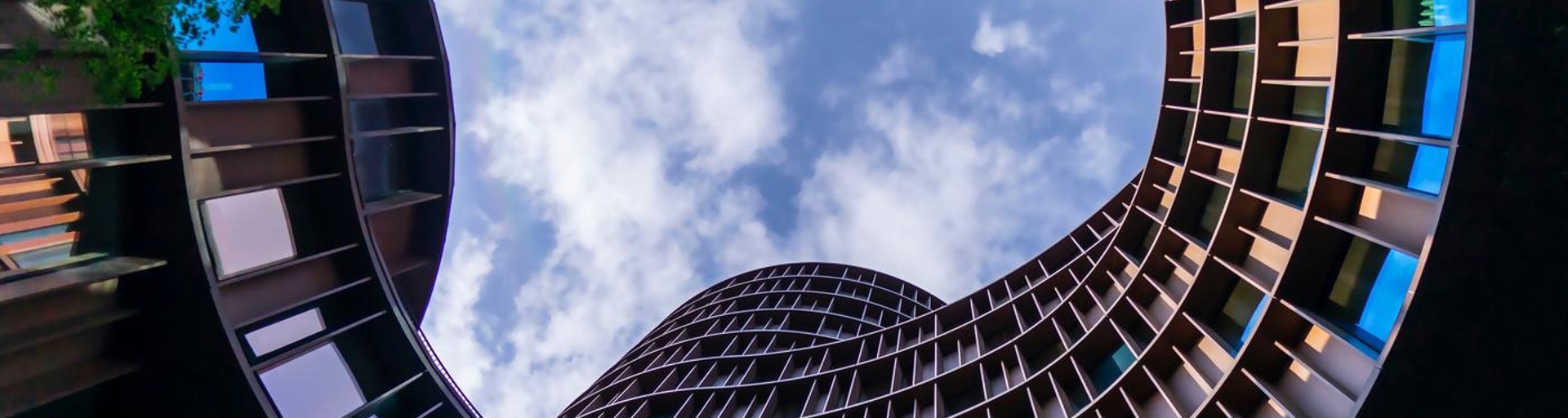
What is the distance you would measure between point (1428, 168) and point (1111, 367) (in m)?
11.4

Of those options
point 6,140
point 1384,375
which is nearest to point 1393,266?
point 1384,375

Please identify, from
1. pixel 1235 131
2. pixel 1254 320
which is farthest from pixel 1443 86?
pixel 1235 131

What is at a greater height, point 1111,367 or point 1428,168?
point 1428,168

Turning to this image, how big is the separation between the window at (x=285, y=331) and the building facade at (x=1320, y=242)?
1848 cm

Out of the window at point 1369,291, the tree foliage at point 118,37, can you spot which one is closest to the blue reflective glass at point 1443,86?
the window at point 1369,291

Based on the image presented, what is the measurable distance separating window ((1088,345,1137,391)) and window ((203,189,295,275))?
22.6 m

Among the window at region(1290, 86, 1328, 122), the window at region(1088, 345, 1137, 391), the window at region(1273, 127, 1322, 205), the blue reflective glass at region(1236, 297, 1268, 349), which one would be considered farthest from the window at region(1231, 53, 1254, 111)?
the window at region(1088, 345, 1137, 391)

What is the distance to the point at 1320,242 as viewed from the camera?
1352 cm

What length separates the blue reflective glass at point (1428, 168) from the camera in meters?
10.9

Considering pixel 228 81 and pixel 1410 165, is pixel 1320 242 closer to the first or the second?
pixel 1410 165

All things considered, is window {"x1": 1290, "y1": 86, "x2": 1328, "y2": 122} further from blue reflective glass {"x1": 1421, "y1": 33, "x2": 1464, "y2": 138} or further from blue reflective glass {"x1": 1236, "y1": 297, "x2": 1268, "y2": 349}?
blue reflective glass {"x1": 1236, "y1": 297, "x2": 1268, "y2": 349}

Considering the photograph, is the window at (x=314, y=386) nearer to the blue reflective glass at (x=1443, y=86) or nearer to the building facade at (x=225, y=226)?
the building facade at (x=225, y=226)

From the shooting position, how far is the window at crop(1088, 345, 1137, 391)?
2062cm

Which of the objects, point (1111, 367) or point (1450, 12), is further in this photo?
point (1111, 367)
